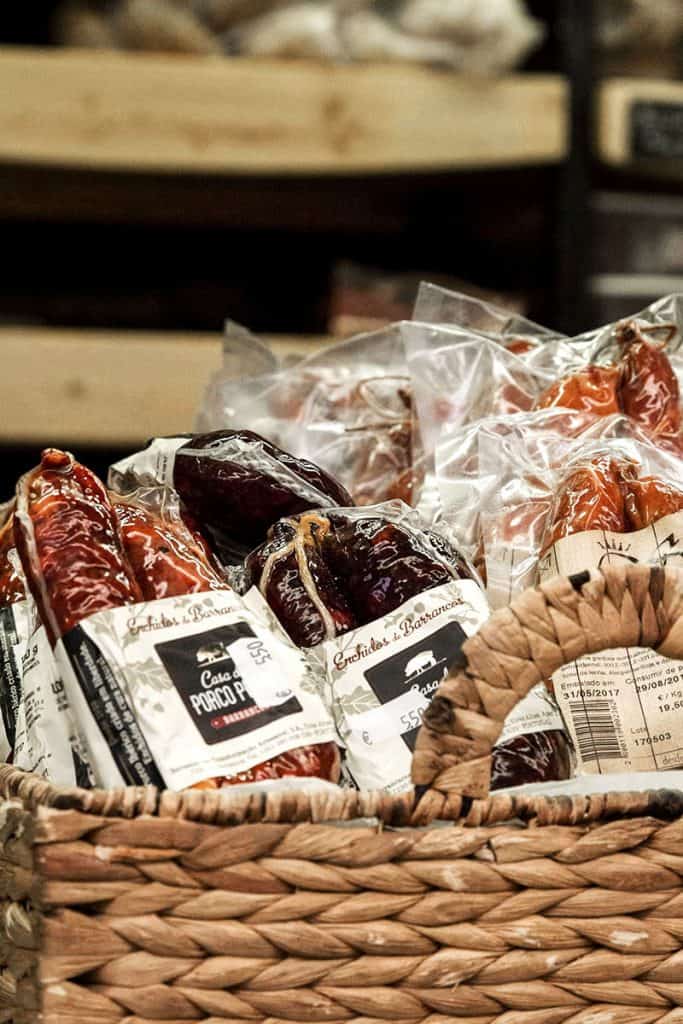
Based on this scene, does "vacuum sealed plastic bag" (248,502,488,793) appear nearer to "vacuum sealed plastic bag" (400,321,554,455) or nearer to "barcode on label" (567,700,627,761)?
"barcode on label" (567,700,627,761)

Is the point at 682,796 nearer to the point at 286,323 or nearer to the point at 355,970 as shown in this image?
the point at 355,970

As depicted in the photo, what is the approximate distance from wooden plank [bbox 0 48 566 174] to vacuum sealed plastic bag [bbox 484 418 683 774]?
4.38 ft

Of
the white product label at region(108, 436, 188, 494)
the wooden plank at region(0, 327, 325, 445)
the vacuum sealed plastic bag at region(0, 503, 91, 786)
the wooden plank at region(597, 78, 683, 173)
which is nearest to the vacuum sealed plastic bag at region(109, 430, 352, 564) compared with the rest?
the white product label at region(108, 436, 188, 494)

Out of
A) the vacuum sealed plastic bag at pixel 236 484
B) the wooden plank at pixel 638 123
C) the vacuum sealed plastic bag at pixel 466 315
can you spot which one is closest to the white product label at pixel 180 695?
the vacuum sealed plastic bag at pixel 236 484

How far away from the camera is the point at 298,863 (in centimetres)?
51

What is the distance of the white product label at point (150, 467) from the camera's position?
2.58 feet

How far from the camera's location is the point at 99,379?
205 centimetres

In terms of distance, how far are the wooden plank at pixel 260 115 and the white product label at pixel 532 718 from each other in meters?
1.57

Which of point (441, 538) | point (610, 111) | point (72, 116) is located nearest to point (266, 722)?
point (441, 538)

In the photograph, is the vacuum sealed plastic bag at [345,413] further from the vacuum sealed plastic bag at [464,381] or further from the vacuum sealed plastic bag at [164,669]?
the vacuum sealed plastic bag at [164,669]

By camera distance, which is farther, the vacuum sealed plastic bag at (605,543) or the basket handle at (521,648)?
the vacuum sealed plastic bag at (605,543)

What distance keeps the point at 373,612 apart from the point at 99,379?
1.49 metres

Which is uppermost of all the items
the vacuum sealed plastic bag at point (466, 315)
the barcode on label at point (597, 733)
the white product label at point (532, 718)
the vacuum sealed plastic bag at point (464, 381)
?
the vacuum sealed plastic bag at point (466, 315)

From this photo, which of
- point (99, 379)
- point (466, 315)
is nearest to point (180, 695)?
point (466, 315)
